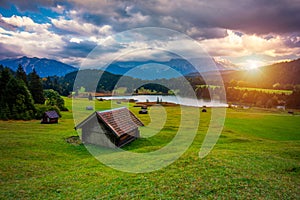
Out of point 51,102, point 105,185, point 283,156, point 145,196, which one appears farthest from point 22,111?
point 283,156

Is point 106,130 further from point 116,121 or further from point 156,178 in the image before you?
point 156,178

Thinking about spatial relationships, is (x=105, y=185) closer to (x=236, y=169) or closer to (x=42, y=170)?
(x=42, y=170)

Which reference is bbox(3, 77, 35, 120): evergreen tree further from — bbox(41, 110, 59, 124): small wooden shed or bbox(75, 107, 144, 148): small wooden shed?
bbox(75, 107, 144, 148): small wooden shed

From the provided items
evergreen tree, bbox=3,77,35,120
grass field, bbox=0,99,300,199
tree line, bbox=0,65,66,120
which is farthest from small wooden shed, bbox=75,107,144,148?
tree line, bbox=0,65,66,120

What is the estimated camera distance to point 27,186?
42.5ft

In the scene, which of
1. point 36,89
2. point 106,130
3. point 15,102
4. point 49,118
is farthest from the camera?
point 36,89

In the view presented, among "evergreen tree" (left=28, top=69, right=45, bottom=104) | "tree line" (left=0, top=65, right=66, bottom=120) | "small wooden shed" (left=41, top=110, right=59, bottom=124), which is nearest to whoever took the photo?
"small wooden shed" (left=41, top=110, right=59, bottom=124)

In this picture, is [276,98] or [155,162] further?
[276,98]

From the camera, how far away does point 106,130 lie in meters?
23.5

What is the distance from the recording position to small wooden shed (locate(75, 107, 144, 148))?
76.5ft

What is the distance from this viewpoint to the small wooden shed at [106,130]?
23.3m

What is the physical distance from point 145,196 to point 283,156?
1593 centimetres

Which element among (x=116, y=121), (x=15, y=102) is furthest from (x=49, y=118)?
(x=116, y=121)

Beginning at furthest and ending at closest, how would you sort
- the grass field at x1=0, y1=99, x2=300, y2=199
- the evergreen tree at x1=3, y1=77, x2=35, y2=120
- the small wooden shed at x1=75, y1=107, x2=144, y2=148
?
the evergreen tree at x1=3, y1=77, x2=35, y2=120 < the small wooden shed at x1=75, y1=107, x2=144, y2=148 < the grass field at x1=0, y1=99, x2=300, y2=199
